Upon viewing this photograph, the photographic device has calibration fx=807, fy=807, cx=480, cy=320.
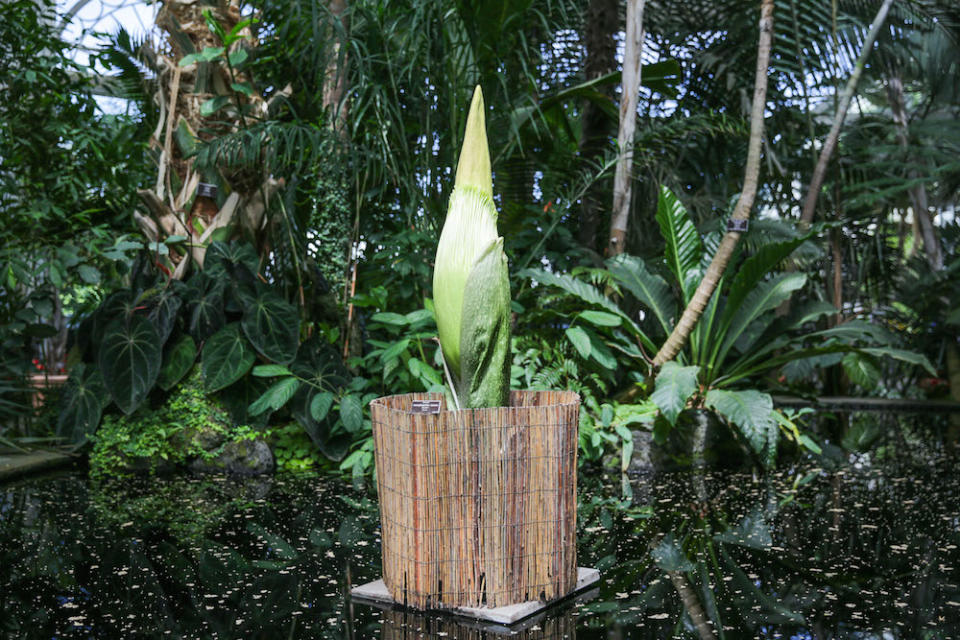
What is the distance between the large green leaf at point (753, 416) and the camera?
3.81 m

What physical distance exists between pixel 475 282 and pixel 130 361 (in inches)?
102

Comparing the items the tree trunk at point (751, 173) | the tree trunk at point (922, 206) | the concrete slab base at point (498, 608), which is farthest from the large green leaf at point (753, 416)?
the tree trunk at point (922, 206)

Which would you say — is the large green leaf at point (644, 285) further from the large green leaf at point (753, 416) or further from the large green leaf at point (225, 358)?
the large green leaf at point (225, 358)

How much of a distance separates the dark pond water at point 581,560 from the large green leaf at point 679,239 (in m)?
1.34

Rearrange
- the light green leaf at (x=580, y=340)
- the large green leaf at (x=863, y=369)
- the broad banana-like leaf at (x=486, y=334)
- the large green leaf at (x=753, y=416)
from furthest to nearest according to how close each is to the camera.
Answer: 1. the large green leaf at (x=863, y=369)
2. the light green leaf at (x=580, y=340)
3. the large green leaf at (x=753, y=416)
4. the broad banana-like leaf at (x=486, y=334)

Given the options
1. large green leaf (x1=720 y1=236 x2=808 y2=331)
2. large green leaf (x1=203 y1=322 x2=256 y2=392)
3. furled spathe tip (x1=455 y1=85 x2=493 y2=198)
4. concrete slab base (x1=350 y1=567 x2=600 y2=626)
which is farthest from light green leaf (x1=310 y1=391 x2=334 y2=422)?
large green leaf (x1=720 y1=236 x2=808 y2=331)

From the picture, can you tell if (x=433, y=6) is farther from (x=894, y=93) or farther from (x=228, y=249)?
(x=894, y=93)

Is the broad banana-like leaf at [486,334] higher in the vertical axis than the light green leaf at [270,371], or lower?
higher

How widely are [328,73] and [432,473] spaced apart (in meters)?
2.94

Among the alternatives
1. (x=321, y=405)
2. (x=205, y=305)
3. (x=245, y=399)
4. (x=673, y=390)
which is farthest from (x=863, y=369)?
(x=205, y=305)

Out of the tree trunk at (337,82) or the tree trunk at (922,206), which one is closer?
the tree trunk at (337,82)

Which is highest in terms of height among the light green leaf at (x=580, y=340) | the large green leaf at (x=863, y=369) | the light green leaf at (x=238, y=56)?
the light green leaf at (x=238, y=56)

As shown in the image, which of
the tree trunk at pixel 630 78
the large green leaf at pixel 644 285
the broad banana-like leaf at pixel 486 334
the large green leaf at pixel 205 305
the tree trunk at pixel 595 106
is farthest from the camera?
the tree trunk at pixel 595 106

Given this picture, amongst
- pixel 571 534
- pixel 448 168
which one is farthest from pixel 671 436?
pixel 571 534
